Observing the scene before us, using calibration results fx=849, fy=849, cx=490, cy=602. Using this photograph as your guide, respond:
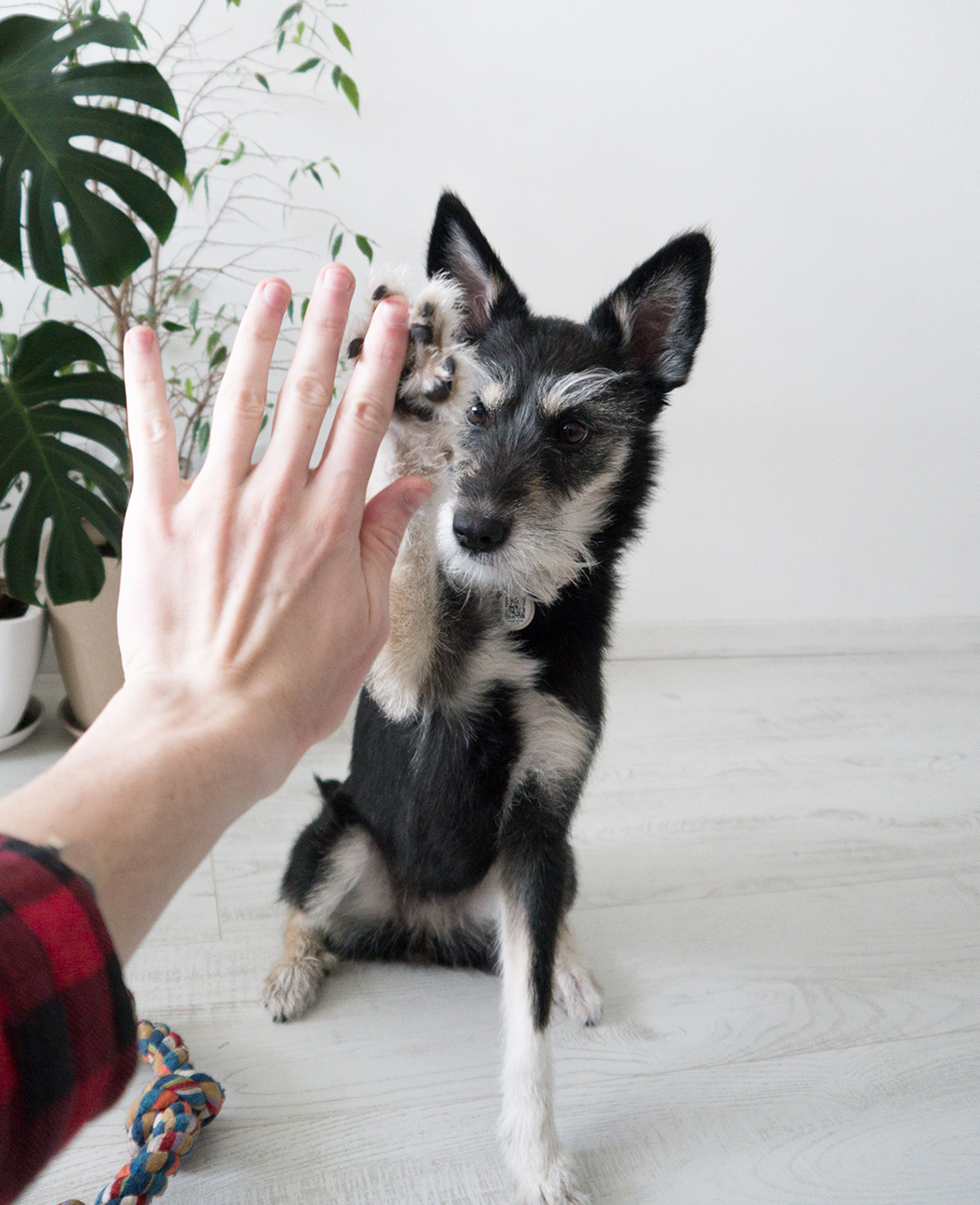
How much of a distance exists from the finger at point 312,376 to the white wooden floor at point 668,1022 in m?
0.34

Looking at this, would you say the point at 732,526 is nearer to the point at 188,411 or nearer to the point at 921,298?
the point at 921,298

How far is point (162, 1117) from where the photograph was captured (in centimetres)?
102

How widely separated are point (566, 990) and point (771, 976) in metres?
0.37

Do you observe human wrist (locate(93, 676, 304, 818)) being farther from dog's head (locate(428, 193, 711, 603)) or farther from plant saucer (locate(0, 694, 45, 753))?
plant saucer (locate(0, 694, 45, 753))

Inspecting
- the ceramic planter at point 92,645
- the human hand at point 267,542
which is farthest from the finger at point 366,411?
the ceramic planter at point 92,645

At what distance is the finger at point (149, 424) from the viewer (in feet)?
2.28

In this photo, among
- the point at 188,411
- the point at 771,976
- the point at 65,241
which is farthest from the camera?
the point at 188,411

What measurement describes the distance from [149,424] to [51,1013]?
48 centimetres

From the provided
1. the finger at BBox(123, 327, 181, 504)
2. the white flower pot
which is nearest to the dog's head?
the finger at BBox(123, 327, 181, 504)

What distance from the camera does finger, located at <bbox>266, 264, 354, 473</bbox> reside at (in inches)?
28.0

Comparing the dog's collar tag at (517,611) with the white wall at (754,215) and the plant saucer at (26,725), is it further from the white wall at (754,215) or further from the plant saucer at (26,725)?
the white wall at (754,215)

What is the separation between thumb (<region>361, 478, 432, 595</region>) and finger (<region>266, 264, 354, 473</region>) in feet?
0.33

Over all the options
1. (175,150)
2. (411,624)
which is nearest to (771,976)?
(411,624)

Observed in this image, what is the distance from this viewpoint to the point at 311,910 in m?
1.37
